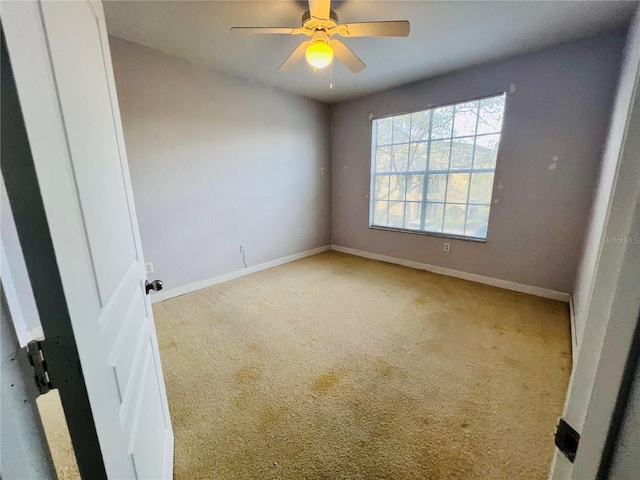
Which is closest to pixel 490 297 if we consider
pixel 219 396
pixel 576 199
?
pixel 576 199

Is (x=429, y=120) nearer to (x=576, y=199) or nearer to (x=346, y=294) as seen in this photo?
(x=576, y=199)

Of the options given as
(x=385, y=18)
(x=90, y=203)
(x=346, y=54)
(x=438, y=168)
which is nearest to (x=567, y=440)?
(x=90, y=203)

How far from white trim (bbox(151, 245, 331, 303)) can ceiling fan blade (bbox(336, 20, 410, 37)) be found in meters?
2.81

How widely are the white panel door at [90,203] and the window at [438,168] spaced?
11.0ft

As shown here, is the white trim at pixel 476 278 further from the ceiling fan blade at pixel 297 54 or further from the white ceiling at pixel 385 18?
the ceiling fan blade at pixel 297 54

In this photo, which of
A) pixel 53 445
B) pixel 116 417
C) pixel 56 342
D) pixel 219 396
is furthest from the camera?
pixel 219 396

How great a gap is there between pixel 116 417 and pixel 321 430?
41.5 inches

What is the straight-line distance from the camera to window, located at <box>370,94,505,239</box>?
9.77ft

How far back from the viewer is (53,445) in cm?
100

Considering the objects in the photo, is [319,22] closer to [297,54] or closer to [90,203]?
[297,54]

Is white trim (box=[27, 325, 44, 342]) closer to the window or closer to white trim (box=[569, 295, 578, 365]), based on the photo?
white trim (box=[569, 295, 578, 365])

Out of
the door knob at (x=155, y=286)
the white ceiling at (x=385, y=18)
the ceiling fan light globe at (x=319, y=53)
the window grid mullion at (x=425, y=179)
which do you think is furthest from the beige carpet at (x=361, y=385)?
the white ceiling at (x=385, y=18)

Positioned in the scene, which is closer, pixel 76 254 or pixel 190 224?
pixel 76 254

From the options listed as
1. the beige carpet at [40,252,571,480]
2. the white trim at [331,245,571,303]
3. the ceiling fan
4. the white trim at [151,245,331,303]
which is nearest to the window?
the white trim at [331,245,571,303]
